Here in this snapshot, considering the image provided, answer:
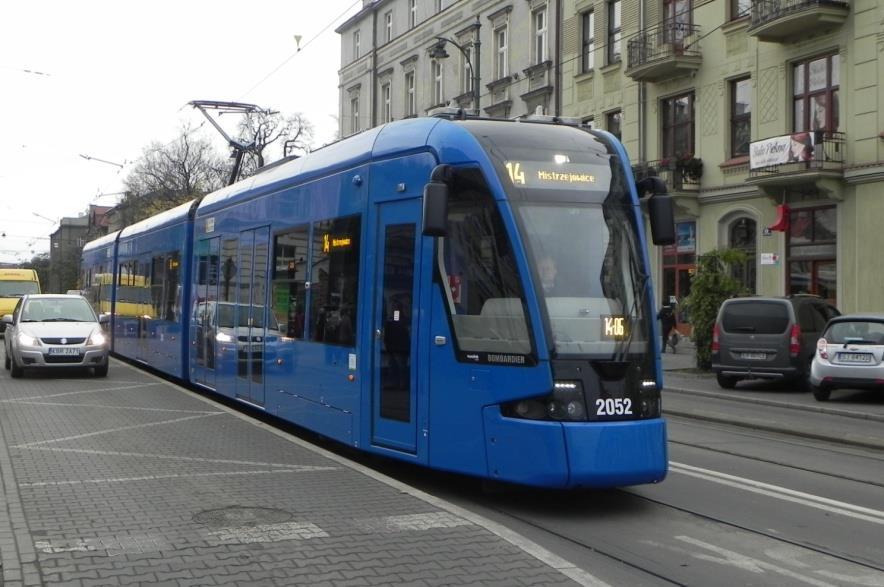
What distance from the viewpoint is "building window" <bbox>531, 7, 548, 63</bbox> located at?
36.2m

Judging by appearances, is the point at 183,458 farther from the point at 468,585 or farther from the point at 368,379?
the point at 468,585

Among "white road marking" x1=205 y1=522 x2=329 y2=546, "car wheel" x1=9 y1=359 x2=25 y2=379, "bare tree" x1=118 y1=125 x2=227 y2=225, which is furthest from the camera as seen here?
"bare tree" x1=118 y1=125 x2=227 y2=225

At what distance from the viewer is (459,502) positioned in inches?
324

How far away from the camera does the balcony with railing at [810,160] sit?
24.3 meters

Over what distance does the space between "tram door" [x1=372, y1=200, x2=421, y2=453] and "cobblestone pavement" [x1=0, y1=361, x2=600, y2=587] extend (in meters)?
0.49

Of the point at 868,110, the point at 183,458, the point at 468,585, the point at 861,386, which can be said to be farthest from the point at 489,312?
the point at 868,110

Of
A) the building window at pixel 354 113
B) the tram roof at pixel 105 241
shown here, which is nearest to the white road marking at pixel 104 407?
the tram roof at pixel 105 241

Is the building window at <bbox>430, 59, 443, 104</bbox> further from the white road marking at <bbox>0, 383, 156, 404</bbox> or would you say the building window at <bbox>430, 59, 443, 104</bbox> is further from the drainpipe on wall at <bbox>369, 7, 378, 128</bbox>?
the white road marking at <bbox>0, 383, 156, 404</bbox>

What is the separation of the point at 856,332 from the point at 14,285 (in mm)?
29376

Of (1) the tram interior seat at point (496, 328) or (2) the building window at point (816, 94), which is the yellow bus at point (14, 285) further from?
(1) the tram interior seat at point (496, 328)

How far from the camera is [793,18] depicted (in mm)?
24281

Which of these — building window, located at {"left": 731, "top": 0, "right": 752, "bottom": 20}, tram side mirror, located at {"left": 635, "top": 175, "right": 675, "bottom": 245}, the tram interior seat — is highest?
building window, located at {"left": 731, "top": 0, "right": 752, "bottom": 20}

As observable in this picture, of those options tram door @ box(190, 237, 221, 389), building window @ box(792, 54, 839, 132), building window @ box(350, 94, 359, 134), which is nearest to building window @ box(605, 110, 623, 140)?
building window @ box(792, 54, 839, 132)

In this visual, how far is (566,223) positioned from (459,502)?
2.41m
